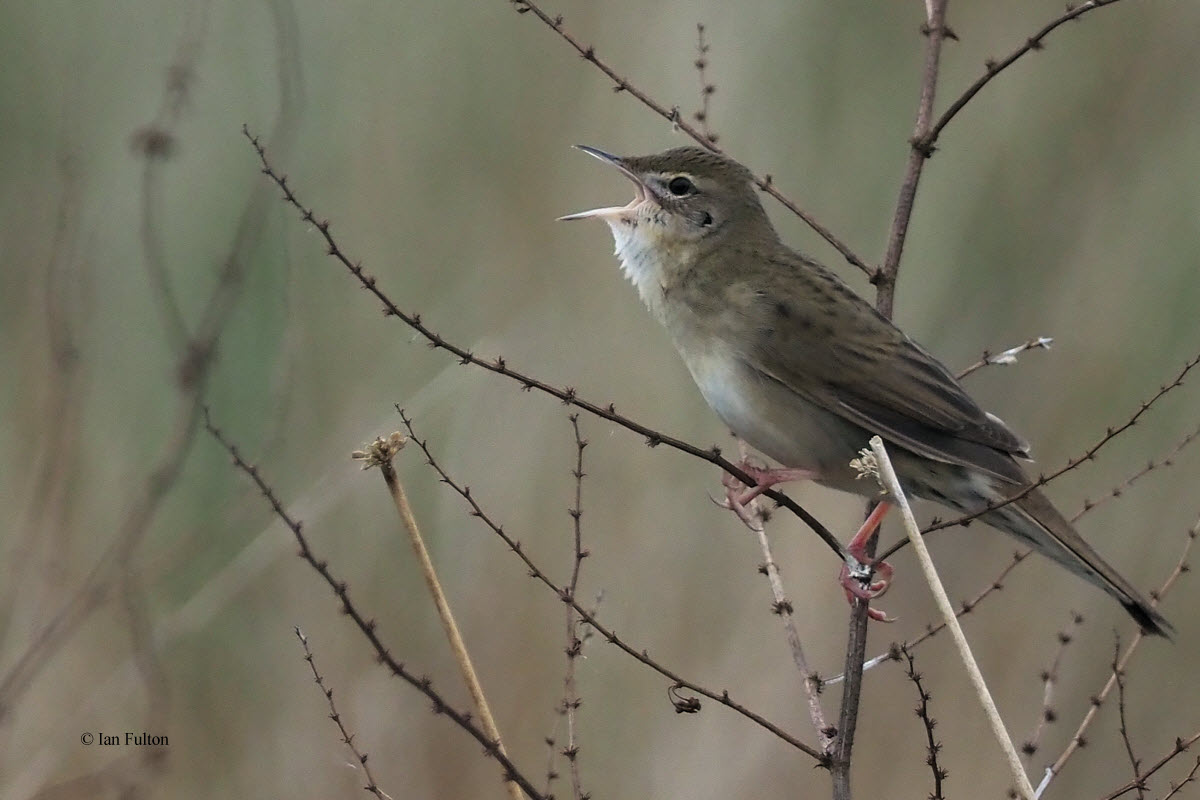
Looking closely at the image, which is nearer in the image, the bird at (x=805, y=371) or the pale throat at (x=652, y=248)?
the bird at (x=805, y=371)

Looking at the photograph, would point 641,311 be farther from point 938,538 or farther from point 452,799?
point 452,799

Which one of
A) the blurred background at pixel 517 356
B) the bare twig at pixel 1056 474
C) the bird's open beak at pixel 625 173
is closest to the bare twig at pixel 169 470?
the blurred background at pixel 517 356

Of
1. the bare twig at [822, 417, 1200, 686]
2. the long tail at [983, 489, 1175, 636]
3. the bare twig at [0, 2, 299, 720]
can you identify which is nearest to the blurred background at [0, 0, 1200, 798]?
the bare twig at [0, 2, 299, 720]

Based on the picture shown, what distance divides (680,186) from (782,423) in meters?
0.85

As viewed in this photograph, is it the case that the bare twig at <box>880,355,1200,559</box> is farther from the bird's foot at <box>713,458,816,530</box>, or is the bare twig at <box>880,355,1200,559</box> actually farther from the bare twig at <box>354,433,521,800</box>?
the bare twig at <box>354,433,521,800</box>

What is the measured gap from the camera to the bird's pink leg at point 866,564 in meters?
3.23

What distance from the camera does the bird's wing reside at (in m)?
4.03

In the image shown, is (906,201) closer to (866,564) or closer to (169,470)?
(866,564)

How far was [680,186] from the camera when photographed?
14.5 ft

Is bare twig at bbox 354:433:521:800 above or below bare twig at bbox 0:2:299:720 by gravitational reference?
below

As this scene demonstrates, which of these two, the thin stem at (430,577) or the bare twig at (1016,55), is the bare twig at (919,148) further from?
the thin stem at (430,577)

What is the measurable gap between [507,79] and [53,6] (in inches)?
65.6

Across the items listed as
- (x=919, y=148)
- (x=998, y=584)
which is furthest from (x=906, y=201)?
(x=998, y=584)

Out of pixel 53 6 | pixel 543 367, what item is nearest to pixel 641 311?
pixel 543 367
